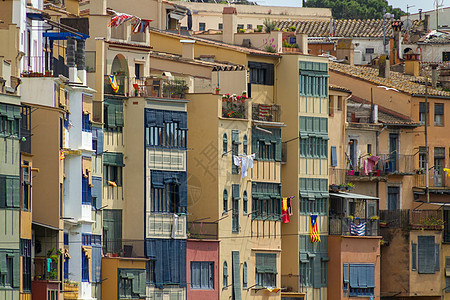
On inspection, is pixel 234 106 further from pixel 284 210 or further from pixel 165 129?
pixel 284 210

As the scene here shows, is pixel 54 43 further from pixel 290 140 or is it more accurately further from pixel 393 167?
pixel 393 167

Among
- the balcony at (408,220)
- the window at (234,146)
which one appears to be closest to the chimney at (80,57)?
the window at (234,146)

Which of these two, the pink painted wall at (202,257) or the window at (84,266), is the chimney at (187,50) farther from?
the window at (84,266)

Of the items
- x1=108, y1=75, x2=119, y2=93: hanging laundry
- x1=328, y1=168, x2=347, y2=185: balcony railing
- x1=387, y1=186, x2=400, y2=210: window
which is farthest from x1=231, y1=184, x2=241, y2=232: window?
x1=387, y1=186, x2=400, y2=210: window

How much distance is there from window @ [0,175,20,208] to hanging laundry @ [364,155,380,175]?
1574 inches

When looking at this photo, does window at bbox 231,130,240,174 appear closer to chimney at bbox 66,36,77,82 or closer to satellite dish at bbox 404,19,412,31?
chimney at bbox 66,36,77,82

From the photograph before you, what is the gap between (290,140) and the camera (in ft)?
334

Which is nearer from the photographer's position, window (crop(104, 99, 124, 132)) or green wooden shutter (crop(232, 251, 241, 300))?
window (crop(104, 99, 124, 132))

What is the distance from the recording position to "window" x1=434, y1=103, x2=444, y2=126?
11481 centimetres

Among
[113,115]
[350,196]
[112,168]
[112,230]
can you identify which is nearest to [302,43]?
[350,196]

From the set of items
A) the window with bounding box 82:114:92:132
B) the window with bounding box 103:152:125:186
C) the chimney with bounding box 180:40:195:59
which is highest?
the chimney with bounding box 180:40:195:59

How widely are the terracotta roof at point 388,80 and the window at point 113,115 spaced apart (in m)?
26.9

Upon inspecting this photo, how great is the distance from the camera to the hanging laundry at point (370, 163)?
10975 cm

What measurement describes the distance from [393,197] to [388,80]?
354 inches
